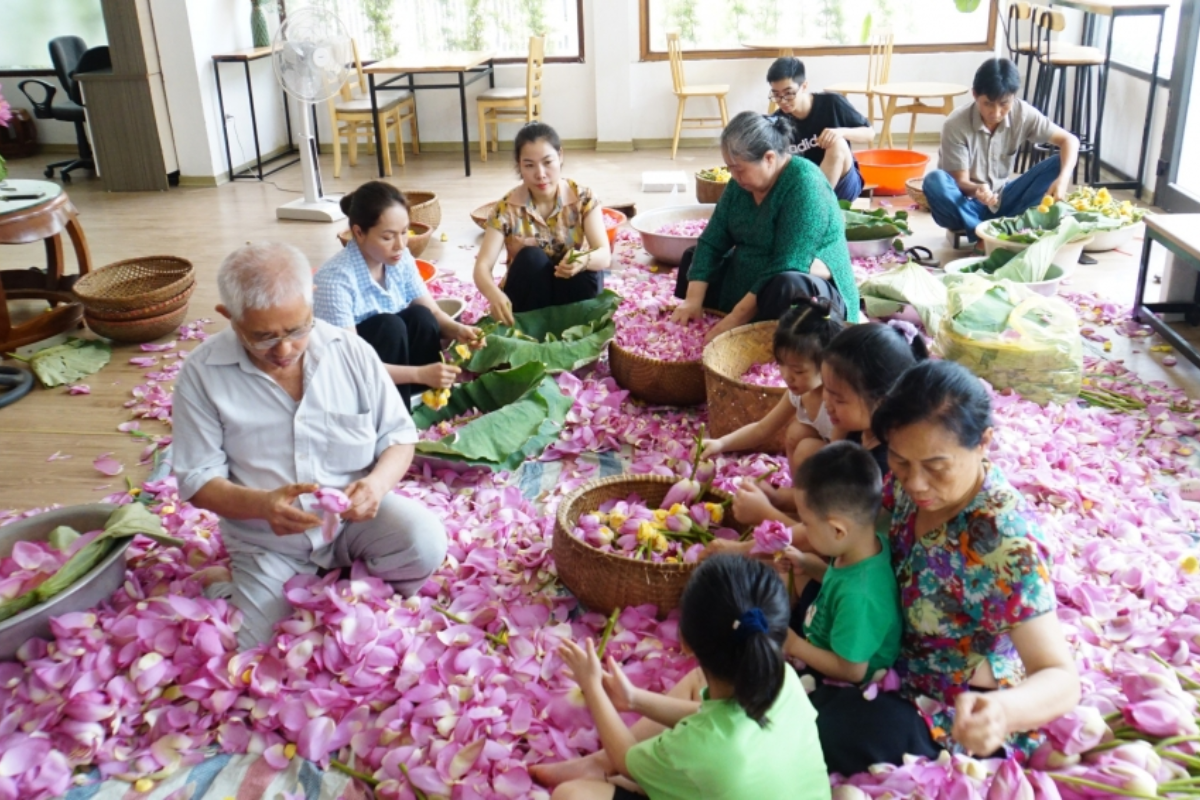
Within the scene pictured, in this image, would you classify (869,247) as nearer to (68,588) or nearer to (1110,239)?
(1110,239)

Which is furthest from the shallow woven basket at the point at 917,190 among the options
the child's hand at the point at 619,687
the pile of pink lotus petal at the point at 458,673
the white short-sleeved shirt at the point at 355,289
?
the child's hand at the point at 619,687

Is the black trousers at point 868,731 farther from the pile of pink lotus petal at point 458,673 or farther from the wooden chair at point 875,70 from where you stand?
the wooden chair at point 875,70

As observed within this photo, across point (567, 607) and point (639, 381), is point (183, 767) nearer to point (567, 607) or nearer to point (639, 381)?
point (567, 607)

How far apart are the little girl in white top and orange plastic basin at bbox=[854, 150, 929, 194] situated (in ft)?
11.9

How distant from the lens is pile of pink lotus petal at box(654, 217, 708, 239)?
4.96 metres

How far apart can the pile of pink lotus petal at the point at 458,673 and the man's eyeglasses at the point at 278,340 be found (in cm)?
54

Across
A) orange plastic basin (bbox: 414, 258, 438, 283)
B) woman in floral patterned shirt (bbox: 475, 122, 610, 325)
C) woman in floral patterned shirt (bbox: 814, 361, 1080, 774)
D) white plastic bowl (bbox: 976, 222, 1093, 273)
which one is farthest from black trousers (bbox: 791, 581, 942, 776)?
orange plastic basin (bbox: 414, 258, 438, 283)

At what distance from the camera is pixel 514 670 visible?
207cm

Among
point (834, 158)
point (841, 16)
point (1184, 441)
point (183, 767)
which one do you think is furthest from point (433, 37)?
point (183, 767)

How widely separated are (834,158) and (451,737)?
3658 millimetres

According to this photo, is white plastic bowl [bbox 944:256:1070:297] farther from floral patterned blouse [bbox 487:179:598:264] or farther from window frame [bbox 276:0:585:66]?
window frame [bbox 276:0:585:66]

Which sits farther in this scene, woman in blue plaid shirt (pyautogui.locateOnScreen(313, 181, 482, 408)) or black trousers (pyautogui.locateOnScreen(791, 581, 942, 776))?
woman in blue plaid shirt (pyautogui.locateOnScreen(313, 181, 482, 408))

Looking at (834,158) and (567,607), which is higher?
(834,158)

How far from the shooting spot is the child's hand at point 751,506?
2240 millimetres
